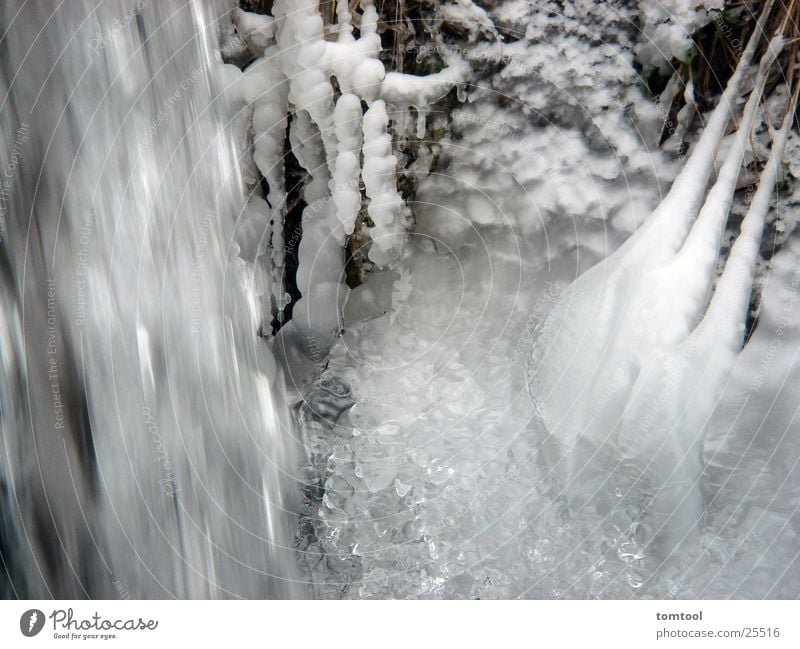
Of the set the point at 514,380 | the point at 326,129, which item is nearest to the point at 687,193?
the point at 514,380

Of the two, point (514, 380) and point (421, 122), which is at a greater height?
point (421, 122)

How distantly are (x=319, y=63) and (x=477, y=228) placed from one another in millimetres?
215

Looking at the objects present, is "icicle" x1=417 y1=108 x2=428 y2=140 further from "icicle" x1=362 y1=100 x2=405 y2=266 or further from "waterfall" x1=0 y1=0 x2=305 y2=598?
"waterfall" x1=0 y1=0 x2=305 y2=598

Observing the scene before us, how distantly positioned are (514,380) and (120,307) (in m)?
0.38

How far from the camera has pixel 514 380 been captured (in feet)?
1.94

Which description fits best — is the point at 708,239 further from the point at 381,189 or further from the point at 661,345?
the point at 381,189

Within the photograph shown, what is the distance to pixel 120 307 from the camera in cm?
53

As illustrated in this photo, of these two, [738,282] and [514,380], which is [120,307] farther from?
[738,282]

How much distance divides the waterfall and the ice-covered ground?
12cm
